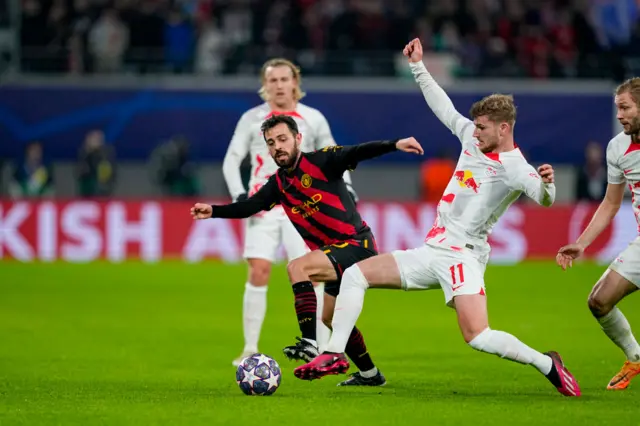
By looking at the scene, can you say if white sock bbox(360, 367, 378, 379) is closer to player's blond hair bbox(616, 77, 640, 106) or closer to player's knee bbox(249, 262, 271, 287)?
player's knee bbox(249, 262, 271, 287)

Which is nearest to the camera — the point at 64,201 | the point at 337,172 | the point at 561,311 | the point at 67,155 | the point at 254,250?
the point at 337,172

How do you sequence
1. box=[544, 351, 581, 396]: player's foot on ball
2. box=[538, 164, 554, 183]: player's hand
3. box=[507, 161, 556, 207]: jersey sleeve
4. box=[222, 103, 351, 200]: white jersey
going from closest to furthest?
box=[538, 164, 554, 183]: player's hand → box=[507, 161, 556, 207]: jersey sleeve → box=[544, 351, 581, 396]: player's foot on ball → box=[222, 103, 351, 200]: white jersey

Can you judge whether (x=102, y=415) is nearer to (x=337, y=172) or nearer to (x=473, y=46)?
(x=337, y=172)

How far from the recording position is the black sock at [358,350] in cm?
870

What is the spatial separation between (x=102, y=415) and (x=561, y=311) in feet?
28.9

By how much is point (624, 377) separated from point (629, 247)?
0.94 metres

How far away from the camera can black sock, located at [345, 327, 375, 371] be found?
28.5 feet

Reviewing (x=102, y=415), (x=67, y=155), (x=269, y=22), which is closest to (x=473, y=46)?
(x=269, y=22)

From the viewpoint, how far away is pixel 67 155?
78.0 feet

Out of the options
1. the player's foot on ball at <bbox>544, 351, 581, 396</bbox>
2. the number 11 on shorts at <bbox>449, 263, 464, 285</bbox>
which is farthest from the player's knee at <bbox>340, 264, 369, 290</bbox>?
the player's foot on ball at <bbox>544, 351, 581, 396</bbox>

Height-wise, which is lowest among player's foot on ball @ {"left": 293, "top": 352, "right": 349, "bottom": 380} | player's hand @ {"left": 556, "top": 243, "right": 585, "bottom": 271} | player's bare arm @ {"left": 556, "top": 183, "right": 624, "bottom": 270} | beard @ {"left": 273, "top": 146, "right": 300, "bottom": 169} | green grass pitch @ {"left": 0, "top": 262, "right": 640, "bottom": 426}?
green grass pitch @ {"left": 0, "top": 262, "right": 640, "bottom": 426}

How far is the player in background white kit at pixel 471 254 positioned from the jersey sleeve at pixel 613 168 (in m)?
0.81

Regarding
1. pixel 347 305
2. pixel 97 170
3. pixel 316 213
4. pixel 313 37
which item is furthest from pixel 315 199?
pixel 313 37

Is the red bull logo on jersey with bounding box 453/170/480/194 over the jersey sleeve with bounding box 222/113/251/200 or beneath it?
beneath
